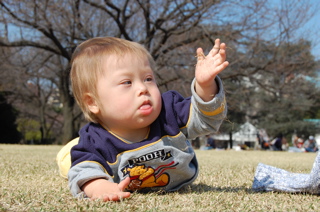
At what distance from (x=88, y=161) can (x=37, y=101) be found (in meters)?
24.0

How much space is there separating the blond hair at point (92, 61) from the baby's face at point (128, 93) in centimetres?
4

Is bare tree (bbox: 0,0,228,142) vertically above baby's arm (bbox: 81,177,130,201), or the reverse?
bare tree (bbox: 0,0,228,142)

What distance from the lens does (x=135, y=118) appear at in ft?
6.59

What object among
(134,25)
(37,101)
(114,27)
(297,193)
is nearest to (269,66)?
(134,25)

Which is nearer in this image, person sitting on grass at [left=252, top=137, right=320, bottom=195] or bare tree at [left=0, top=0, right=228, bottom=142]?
person sitting on grass at [left=252, top=137, right=320, bottom=195]

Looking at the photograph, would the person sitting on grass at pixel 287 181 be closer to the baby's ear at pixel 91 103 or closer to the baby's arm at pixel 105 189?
the baby's arm at pixel 105 189

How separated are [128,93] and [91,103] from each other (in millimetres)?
302

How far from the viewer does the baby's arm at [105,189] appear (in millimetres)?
1650

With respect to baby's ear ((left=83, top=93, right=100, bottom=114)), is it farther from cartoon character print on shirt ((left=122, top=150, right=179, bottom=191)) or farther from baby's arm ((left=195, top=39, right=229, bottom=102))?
baby's arm ((left=195, top=39, right=229, bottom=102))

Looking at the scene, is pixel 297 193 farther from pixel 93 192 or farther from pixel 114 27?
pixel 114 27

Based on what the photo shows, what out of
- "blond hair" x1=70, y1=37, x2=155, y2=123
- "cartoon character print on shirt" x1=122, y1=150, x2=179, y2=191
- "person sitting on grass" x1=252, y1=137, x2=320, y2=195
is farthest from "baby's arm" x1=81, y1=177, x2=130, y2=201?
"person sitting on grass" x1=252, y1=137, x2=320, y2=195

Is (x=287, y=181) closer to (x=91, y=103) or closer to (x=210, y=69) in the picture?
(x=210, y=69)

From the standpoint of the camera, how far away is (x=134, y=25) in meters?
14.5

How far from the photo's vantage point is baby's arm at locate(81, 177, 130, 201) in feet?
5.41
